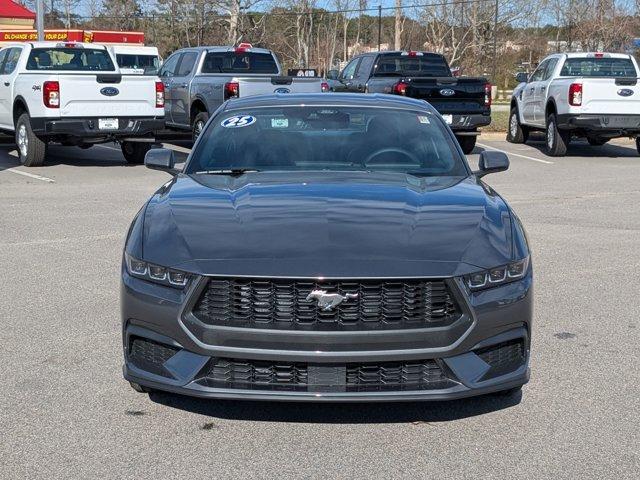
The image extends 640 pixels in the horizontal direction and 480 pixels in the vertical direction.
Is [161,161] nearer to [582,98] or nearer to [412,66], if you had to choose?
[582,98]

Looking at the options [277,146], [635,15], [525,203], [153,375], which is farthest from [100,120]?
[635,15]

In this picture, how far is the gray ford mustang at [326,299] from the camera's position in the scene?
4.28 meters

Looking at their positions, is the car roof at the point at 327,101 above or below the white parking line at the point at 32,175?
above

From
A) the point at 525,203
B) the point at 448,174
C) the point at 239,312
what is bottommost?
the point at 525,203

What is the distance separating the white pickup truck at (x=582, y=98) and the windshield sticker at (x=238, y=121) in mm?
13180

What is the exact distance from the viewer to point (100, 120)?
52.5 ft

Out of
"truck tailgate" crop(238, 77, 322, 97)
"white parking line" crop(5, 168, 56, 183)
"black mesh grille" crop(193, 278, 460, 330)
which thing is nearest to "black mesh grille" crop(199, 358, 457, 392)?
"black mesh grille" crop(193, 278, 460, 330)

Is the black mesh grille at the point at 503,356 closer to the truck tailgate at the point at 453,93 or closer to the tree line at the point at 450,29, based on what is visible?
the truck tailgate at the point at 453,93

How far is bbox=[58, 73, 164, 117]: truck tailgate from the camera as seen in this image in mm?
15812

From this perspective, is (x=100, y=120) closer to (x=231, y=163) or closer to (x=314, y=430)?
(x=231, y=163)

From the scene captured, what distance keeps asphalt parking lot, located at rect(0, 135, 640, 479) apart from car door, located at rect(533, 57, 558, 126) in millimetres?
11678

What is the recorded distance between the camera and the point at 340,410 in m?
4.88

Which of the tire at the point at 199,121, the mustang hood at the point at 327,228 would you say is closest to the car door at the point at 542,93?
the tire at the point at 199,121

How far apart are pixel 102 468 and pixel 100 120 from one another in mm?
12395
